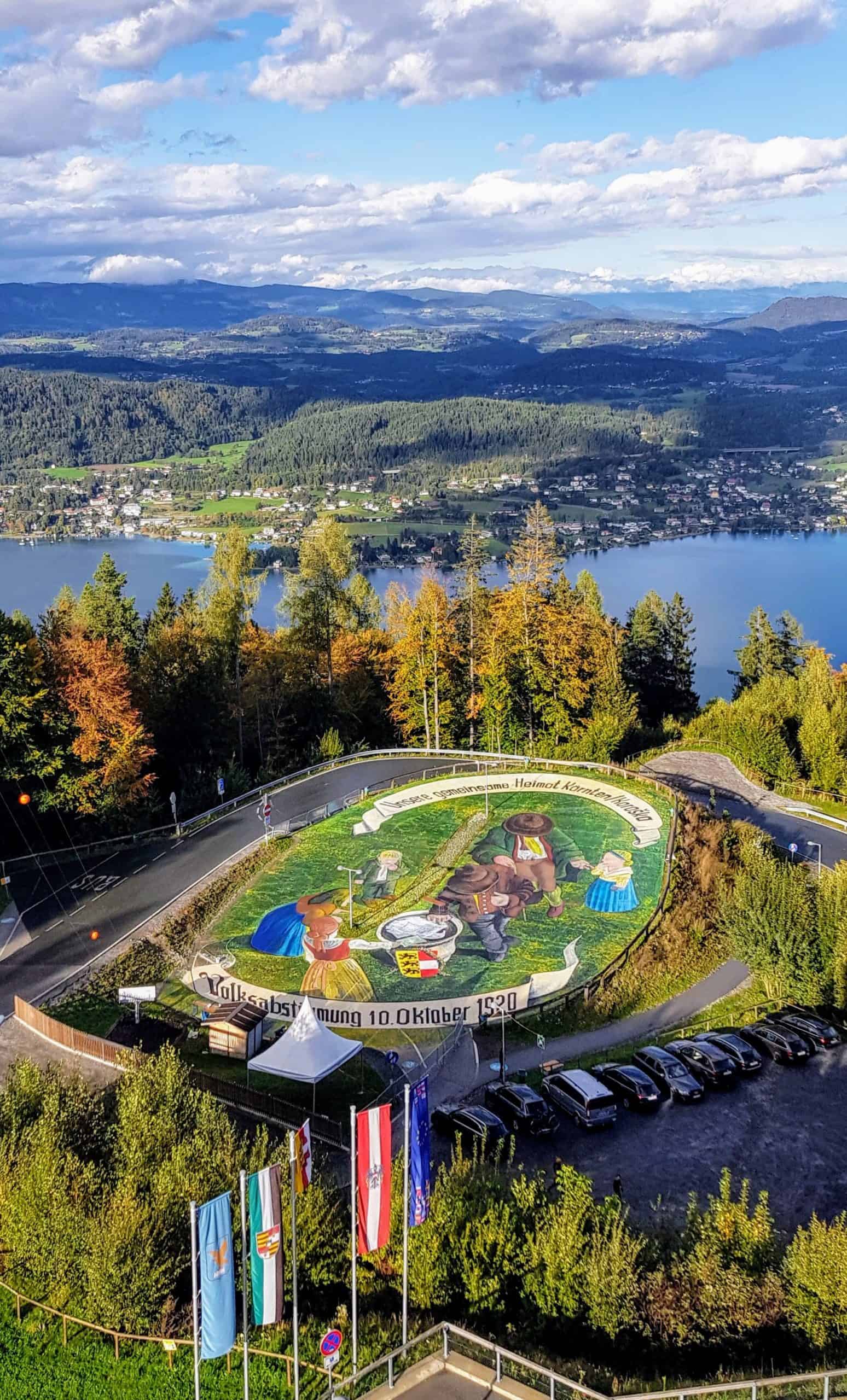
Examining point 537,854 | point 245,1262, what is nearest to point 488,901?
point 537,854

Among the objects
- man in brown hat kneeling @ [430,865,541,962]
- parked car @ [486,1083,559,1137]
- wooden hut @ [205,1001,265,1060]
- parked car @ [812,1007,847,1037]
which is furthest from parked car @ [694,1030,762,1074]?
wooden hut @ [205,1001,265,1060]

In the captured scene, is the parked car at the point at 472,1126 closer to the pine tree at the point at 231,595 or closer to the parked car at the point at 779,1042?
the parked car at the point at 779,1042

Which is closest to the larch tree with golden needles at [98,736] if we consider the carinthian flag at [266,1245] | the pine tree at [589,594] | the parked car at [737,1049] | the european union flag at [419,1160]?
the parked car at [737,1049]

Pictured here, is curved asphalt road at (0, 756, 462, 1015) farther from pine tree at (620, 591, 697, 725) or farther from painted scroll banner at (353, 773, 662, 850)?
pine tree at (620, 591, 697, 725)

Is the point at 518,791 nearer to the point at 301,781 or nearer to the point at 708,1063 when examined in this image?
the point at 301,781

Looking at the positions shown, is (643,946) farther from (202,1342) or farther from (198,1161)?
(202,1342)
